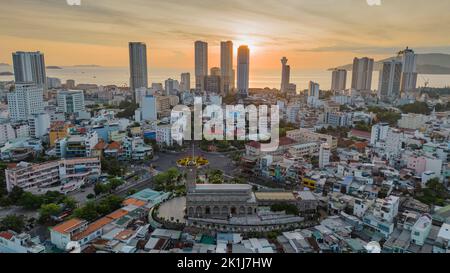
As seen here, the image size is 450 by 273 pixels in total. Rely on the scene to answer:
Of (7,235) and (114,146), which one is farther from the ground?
(114,146)

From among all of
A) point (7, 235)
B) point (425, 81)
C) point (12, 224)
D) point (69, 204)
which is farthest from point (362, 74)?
point (7, 235)

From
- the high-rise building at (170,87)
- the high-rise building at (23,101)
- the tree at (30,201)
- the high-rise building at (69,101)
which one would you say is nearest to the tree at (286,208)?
the tree at (30,201)

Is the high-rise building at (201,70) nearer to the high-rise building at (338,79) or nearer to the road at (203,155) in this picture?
the high-rise building at (338,79)

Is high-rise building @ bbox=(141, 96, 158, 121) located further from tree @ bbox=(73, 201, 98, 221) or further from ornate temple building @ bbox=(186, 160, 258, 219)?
ornate temple building @ bbox=(186, 160, 258, 219)

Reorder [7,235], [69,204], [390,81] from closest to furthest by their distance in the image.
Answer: [7,235]
[69,204]
[390,81]

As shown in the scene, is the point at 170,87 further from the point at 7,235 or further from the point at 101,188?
the point at 7,235
